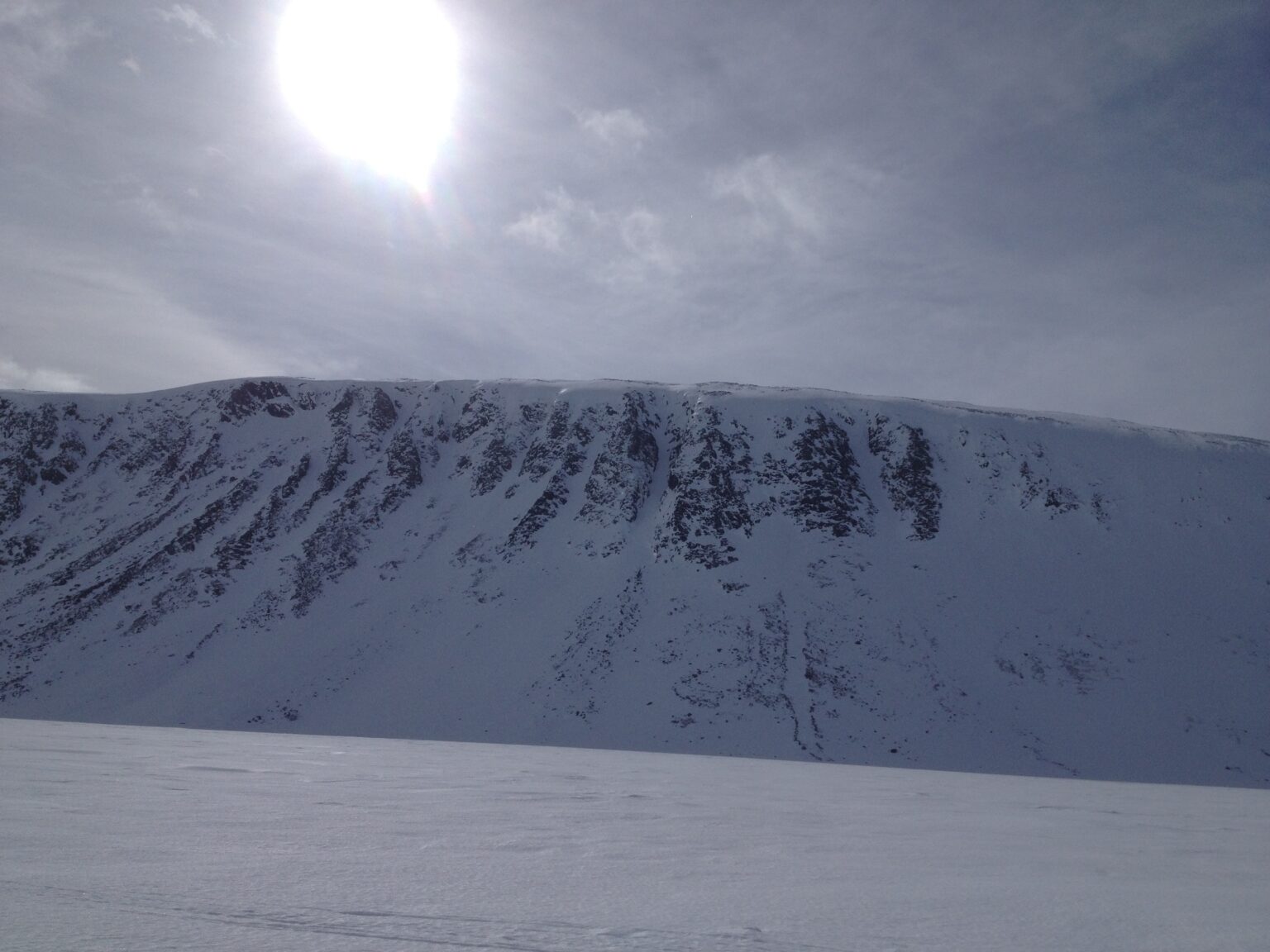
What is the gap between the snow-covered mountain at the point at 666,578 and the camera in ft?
113

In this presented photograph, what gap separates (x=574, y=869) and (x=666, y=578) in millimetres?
39285

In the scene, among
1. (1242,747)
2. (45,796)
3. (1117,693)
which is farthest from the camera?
(1117,693)

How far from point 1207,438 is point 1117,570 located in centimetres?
1978

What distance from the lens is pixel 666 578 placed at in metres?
44.8

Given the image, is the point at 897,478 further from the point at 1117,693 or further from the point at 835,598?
the point at 1117,693

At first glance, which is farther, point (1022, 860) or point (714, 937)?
point (1022, 860)

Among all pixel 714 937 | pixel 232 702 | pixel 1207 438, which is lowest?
pixel 232 702

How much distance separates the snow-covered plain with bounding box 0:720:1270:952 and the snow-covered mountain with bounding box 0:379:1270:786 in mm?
22700

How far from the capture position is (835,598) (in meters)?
41.7

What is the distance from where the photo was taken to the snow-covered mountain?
34406 mm

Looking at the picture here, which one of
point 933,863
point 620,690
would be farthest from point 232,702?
point 933,863

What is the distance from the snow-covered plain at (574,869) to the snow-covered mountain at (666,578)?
22700 mm

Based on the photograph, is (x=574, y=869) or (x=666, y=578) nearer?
(x=574, y=869)

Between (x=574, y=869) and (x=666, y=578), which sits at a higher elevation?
(x=574, y=869)
